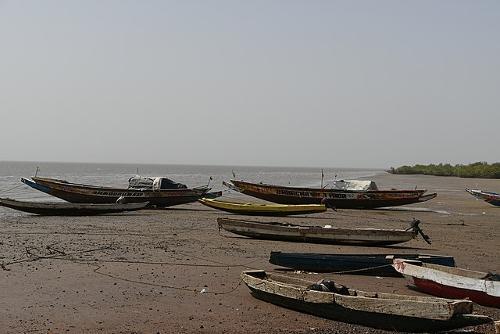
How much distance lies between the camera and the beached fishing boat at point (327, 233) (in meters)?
15.2

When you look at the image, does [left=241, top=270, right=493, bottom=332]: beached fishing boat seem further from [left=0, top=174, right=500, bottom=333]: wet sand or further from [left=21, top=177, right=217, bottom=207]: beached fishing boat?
[left=21, top=177, right=217, bottom=207]: beached fishing boat

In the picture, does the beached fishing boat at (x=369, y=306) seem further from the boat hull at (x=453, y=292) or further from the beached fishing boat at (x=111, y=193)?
the beached fishing boat at (x=111, y=193)

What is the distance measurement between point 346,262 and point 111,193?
62.6ft

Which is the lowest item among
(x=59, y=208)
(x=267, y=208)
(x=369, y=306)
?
(x=59, y=208)

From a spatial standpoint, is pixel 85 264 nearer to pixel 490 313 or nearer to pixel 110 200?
pixel 490 313

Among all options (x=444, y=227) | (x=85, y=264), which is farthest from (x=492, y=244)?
(x=85, y=264)

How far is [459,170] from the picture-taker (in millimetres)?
87312

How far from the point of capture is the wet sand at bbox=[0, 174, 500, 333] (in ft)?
26.9

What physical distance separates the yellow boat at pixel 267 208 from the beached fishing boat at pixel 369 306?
1258cm

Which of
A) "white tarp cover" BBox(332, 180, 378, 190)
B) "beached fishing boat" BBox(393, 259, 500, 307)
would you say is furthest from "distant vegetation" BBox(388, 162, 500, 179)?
"beached fishing boat" BBox(393, 259, 500, 307)

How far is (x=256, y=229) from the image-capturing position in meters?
16.6

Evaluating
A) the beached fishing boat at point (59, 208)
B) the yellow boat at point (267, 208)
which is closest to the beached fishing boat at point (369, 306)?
the yellow boat at point (267, 208)

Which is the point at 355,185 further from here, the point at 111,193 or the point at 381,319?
the point at 381,319

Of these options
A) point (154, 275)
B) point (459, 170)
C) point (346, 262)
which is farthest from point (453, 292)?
point (459, 170)
